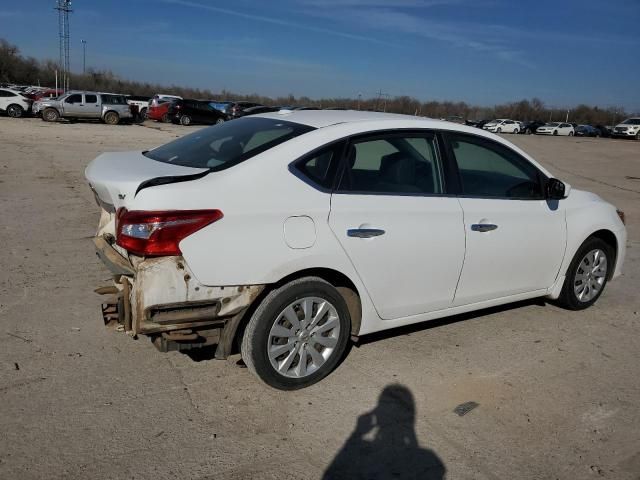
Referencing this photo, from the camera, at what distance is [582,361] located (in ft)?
13.7

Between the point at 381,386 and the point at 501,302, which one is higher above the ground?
the point at 501,302

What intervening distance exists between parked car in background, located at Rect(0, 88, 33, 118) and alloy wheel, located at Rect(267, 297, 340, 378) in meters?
33.1

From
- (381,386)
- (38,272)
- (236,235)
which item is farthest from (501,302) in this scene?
(38,272)

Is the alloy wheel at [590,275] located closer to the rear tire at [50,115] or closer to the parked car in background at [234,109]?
the rear tire at [50,115]

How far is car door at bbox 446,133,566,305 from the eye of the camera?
4.06 metres

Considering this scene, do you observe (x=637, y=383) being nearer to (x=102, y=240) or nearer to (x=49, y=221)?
(x=102, y=240)

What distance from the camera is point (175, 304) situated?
3008mm

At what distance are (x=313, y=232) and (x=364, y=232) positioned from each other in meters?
0.36

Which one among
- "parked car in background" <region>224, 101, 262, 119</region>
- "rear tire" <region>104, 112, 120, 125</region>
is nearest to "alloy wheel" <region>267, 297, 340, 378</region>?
"rear tire" <region>104, 112, 120, 125</region>

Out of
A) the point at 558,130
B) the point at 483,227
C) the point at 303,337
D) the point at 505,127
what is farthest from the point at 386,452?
the point at 558,130

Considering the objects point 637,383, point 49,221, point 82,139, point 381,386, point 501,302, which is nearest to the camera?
point 381,386

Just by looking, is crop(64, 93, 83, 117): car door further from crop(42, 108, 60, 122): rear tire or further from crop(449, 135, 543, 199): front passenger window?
crop(449, 135, 543, 199): front passenger window

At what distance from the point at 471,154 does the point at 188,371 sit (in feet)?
8.41

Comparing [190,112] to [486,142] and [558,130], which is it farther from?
[558,130]
